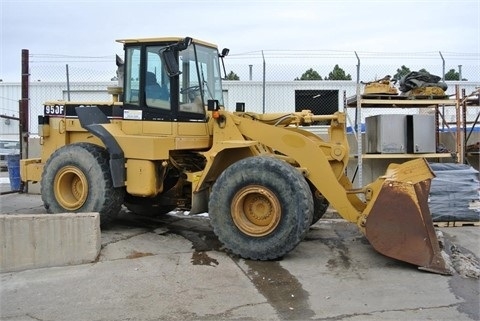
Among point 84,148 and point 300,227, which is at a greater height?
point 84,148

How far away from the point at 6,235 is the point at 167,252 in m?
1.92

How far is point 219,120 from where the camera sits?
689cm

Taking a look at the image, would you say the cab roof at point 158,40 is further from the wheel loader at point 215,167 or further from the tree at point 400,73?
the tree at point 400,73

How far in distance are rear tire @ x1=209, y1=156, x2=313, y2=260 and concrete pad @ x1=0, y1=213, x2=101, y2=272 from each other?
1544 millimetres

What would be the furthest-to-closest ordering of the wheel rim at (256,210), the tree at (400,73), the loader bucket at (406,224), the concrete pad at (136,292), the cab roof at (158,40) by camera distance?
the tree at (400,73) < the cab roof at (158,40) < the wheel rim at (256,210) < the loader bucket at (406,224) < the concrete pad at (136,292)

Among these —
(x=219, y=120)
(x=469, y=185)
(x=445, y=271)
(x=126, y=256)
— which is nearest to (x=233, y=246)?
(x=126, y=256)

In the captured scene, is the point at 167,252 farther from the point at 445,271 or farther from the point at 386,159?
the point at 386,159

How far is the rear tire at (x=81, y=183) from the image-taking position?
707cm

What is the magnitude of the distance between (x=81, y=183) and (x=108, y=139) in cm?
83

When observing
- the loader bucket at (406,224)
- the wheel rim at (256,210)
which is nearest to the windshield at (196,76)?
the wheel rim at (256,210)

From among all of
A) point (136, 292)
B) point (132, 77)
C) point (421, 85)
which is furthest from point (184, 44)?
point (421, 85)

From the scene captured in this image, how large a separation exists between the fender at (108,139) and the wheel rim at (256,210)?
1.82m

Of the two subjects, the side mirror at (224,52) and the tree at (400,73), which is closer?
the side mirror at (224,52)

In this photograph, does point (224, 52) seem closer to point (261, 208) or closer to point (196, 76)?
A: point (196, 76)
